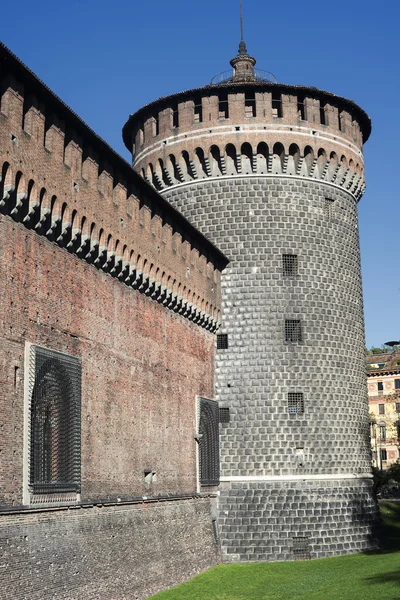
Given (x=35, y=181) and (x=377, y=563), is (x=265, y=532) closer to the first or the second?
(x=377, y=563)

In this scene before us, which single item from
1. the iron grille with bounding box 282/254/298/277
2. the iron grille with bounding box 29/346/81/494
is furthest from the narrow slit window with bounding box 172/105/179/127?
the iron grille with bounding box 29/346/81/494

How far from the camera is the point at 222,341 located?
97.6ft

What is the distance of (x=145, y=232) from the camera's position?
941 inches

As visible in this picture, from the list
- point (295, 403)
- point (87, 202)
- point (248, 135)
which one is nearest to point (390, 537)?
point (295, 403)

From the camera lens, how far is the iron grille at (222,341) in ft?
97.3

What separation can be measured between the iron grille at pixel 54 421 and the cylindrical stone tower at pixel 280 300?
10.6 metres

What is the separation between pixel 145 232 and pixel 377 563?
41.5 feet

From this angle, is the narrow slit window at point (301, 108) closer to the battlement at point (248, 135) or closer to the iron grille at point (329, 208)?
the battlement at point (248, 135)

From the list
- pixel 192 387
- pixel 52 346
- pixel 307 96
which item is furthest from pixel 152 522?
pixel 307 96

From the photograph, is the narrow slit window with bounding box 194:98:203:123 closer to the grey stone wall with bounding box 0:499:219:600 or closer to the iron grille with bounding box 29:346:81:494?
the grey stone wall with bounding box 0:499:219:600

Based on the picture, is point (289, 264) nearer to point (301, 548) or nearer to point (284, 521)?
point (284, 521)

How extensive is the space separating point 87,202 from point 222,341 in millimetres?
10969

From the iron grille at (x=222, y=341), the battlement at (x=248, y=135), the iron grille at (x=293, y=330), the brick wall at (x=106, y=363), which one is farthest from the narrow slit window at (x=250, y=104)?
the brick wall at (x=106, y=363)

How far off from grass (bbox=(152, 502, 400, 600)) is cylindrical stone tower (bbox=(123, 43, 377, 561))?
130 cm
